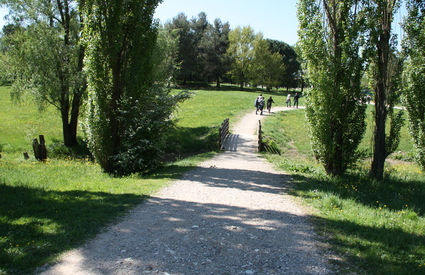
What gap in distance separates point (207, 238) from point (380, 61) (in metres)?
9.69

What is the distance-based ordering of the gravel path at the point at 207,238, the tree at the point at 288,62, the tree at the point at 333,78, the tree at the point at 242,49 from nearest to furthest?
the gravel path at the point at 207,238 < the tree at the point at 333,78 < the tree at the point at 242,49 < the tree at the point at 288,62

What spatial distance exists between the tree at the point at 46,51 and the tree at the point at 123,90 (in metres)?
6.56

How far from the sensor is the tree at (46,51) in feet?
58.1

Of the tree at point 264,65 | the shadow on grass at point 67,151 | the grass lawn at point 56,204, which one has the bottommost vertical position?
the shadow on grass at point 67,151

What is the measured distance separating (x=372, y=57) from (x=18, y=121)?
84.1 feet

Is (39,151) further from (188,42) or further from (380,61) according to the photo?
(188,42)

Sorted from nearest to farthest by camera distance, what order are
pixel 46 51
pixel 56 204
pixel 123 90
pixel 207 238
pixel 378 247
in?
pixel 378 247 < pixel 207 238 < pixel 56 204 < pixel 123 90 < pixel 46 51

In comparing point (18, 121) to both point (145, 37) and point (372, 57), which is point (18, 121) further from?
point (372, 57)

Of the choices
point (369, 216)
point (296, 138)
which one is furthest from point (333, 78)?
point (296, 138)

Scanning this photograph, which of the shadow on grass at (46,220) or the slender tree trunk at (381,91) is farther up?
the slender tree trunk at (381,91)

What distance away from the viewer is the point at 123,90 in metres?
12.2

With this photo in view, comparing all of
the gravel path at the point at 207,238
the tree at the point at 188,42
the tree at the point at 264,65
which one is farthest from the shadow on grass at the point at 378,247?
the tree at the point at 264,65

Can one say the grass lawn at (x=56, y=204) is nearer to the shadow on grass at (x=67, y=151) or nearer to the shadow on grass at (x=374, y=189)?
the shadow on grass at (x=67, y=151)

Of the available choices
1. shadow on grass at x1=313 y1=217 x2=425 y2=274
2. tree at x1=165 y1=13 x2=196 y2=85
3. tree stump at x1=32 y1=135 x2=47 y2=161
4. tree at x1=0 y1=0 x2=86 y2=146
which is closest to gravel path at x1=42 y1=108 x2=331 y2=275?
shadow on grass at x1=313 y1=217 x2=425 y2=274
